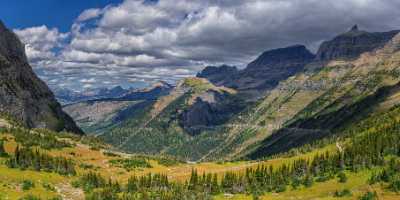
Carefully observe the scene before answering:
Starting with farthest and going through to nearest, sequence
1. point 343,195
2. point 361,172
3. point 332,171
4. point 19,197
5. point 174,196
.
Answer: point 332,171 < point 361,172 < point 174,196 < point 343,195 < point 19,197

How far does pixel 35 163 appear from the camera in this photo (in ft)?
648

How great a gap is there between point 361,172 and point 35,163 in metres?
136

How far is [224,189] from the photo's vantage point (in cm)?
19925

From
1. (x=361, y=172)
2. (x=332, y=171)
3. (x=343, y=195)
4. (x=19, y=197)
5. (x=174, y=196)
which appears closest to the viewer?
(x=19, y=197)

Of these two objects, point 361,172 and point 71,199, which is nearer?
point 71,199

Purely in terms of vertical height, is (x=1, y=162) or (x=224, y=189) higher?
(x=1, y=162)

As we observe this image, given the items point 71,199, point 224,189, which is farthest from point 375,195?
point 71,199

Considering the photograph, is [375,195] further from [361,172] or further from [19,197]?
[19,197]

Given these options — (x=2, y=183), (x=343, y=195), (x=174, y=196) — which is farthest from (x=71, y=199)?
(x=343, y=195)

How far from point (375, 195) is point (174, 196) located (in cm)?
6855

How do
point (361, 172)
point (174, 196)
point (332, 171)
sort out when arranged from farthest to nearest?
point (332, 171) → point (361, 172) → point (174, 196)

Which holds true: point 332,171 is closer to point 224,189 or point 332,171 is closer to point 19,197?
point 224,189

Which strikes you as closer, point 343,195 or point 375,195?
point 375,195

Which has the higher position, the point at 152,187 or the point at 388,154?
the point at 388,154
